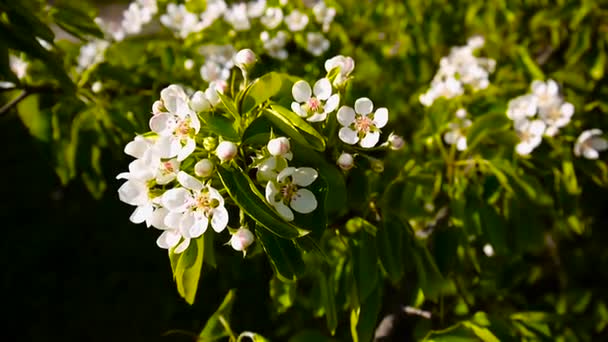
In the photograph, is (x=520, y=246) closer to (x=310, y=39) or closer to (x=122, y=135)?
(x=310, y=39)

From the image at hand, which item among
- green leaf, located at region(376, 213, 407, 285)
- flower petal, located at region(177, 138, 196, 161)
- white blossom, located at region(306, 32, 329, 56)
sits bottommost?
green leaf, located at region(376, 213, 407, 285)

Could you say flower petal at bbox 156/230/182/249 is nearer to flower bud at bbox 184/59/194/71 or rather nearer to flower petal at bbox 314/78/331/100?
flower petal at bbox 314/78/331/100

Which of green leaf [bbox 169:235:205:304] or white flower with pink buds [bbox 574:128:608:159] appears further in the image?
white flower with pink buds [bbox 574:128:608:159]

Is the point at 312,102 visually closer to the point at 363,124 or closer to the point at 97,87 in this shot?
the point at 363,124

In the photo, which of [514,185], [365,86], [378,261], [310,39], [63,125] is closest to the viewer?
[378,261]

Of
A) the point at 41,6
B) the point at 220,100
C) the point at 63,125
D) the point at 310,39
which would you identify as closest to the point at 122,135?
the point at 63,125

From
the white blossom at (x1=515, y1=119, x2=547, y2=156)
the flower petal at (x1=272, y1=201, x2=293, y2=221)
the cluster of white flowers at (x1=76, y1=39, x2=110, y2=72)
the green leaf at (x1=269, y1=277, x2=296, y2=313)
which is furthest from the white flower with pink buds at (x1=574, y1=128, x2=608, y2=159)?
the cluster of white flowers at (x1=76, y1=39, x2=110, y2=72)
